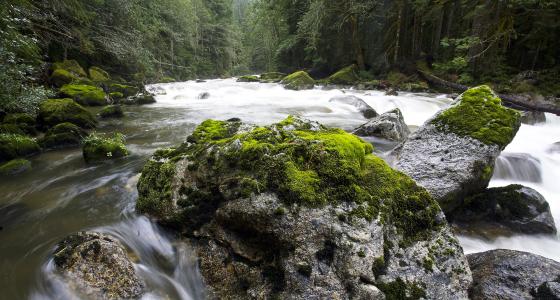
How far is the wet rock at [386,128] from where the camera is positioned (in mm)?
7691

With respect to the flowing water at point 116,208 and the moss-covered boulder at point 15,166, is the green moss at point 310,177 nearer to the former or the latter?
the flowing water at point 116,208

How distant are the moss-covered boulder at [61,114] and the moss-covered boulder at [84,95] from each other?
4197mm

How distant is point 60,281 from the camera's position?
3033 millimetres

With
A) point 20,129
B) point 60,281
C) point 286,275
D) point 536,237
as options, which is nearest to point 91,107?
point 20,129

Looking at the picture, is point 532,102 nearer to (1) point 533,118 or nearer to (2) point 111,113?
(1) point 533,118

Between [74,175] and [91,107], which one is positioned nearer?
[74,175]

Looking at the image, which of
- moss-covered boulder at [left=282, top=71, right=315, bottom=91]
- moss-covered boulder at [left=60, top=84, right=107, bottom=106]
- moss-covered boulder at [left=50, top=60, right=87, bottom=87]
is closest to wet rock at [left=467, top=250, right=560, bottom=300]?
moss-covered boulder at [left=60, top=84, right=107, bottom=106]

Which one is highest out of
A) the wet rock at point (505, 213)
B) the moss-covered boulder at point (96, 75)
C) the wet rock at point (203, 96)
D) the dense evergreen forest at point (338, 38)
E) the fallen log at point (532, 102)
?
the dense evergreen forest at point (338, 38)

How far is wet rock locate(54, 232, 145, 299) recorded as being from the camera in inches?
114

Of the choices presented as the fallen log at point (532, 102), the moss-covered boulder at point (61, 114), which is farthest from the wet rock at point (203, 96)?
the fallen log at point (532, 102)

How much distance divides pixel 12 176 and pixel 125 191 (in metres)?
2.96

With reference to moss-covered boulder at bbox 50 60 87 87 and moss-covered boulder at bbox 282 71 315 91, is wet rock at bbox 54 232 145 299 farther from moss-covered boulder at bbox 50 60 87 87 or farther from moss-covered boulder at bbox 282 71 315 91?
moss-covered boulder at bbox 282 71 315 91

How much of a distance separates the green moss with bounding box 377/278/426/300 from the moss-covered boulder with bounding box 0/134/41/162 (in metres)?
8.26

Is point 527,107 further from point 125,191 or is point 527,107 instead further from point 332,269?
point 125,191
